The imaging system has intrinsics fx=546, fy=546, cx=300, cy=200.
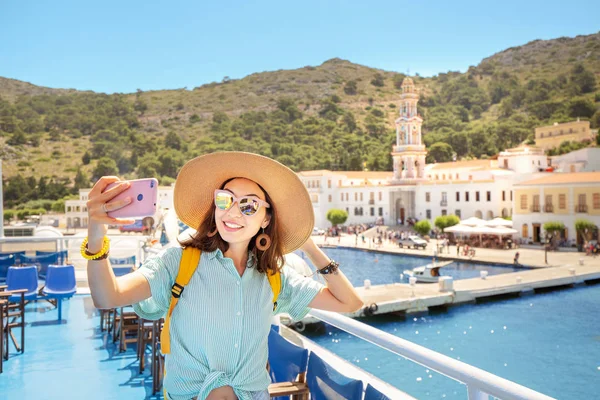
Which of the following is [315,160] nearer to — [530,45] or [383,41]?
[383,41]

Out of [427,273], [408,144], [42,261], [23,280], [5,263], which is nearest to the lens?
[23,280]

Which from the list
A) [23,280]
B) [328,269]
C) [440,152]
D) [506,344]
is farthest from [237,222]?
[440,152]

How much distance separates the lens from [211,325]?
1.48 metres

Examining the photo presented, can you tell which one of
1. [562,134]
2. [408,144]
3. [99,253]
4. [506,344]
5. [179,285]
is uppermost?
[562,134]

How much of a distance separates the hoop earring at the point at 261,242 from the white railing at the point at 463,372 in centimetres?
63

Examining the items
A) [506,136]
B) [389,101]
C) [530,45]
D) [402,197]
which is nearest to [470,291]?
[402,197]

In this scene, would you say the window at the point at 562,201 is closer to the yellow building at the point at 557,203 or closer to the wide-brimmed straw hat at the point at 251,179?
the yellow building at the point at 557,203

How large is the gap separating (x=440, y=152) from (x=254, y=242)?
7779 cm

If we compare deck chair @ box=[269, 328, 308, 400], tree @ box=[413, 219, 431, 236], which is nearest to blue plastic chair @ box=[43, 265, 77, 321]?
deck chair @ box=[269, 328, 308, 400]

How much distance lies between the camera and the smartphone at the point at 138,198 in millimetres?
1335

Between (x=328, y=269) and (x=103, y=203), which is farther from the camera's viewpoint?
(x=328, y=269)

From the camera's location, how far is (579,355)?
14.6 meters

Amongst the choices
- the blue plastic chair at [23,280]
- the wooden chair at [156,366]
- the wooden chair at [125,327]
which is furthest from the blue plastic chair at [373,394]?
the blue plastic chair at [23,280]

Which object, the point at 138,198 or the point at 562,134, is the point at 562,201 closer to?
the point at 138,198
